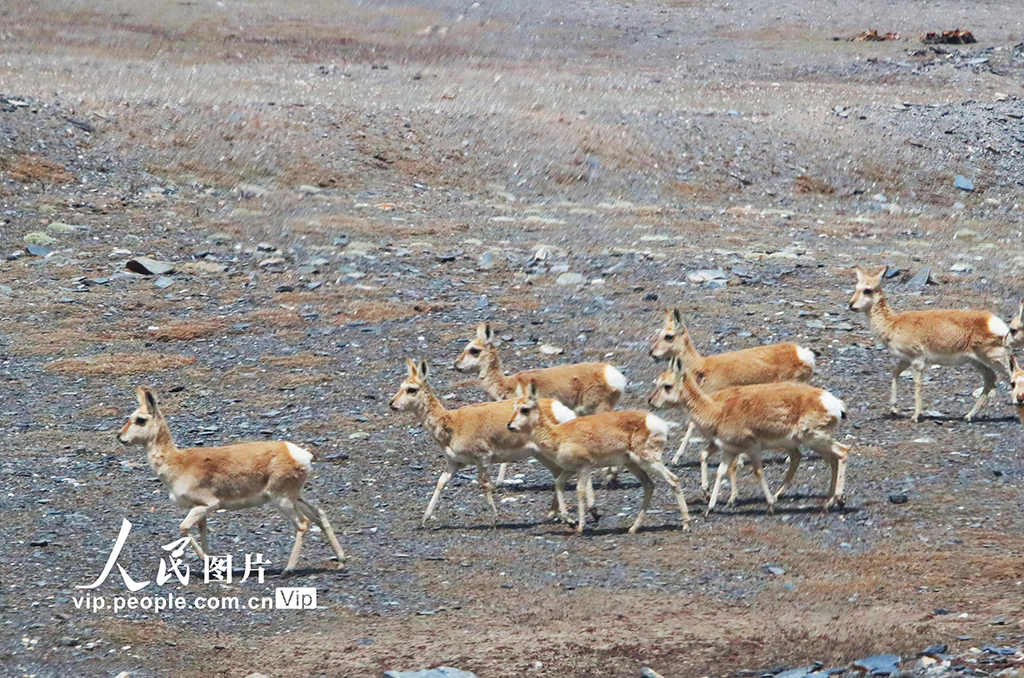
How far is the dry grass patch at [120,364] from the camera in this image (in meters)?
18.6

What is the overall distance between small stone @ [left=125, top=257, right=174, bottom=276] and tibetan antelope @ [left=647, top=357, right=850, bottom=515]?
1217 cm

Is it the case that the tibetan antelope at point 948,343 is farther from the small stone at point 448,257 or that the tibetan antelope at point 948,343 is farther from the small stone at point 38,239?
the small stone at point 38,239

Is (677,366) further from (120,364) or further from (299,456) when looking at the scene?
(120,364)

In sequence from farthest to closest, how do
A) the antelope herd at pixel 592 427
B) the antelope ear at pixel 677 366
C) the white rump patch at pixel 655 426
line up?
1. the antelope ear at pixel 677 366
2. the white rump patch at pixel 655 426
3. the antelope herd at pixel 592 427

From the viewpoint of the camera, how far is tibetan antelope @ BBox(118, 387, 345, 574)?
37.0ft

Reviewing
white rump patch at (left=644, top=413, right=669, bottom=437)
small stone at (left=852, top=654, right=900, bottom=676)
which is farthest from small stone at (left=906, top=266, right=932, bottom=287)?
small stone at (left=852, top=654, right=900, bottom=676)

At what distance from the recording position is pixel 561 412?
43.0 ft

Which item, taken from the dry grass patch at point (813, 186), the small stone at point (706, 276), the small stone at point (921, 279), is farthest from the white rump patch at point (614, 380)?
the dry grass patch at point (813, 186)

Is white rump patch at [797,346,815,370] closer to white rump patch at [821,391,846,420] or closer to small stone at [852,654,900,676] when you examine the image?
white rump patch at [821,391,846,420]

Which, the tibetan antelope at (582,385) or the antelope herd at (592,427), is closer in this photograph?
the antelope herd at (592,427)

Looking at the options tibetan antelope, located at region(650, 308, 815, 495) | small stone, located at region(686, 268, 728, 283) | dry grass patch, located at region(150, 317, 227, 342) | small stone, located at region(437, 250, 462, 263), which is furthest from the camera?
small stone, located at region(437, 250, 462, 263)

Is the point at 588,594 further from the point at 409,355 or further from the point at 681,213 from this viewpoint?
the point at 681,213

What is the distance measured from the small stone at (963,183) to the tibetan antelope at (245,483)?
22175mm

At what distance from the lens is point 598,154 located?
30922mm
